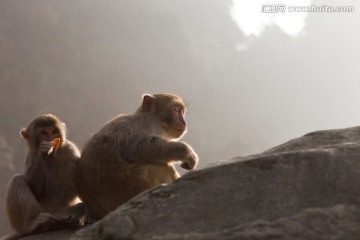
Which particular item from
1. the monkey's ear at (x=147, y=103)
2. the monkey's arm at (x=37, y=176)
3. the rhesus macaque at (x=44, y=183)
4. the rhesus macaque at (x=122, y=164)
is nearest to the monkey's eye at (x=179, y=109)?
the monkey's ear at (x=147, y=103)

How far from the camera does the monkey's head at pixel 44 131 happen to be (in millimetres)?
5465

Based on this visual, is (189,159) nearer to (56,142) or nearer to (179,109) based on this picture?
(179,109)

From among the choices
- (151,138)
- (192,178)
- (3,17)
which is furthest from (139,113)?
(3,17)

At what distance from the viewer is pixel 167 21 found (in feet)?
203

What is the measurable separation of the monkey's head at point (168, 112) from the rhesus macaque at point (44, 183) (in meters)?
0.93

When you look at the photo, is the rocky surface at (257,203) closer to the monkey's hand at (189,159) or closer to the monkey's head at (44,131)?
the monkey's hand at (189,159)

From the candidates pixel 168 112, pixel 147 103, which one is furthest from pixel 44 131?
pixel 168 112

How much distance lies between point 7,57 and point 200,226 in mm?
37655

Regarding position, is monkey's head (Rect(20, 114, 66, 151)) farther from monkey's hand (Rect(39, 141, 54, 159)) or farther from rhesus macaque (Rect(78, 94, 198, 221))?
→ rhesus macaque (Rect(78, 94, 198, 221))

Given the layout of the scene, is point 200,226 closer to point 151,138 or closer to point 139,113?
point 151,138

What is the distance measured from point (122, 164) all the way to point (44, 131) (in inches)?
50.3

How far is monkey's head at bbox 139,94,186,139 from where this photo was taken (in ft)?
18.1

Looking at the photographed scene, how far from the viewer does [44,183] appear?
5.22 metres

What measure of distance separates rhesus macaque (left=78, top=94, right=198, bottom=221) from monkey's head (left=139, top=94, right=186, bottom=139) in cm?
51
